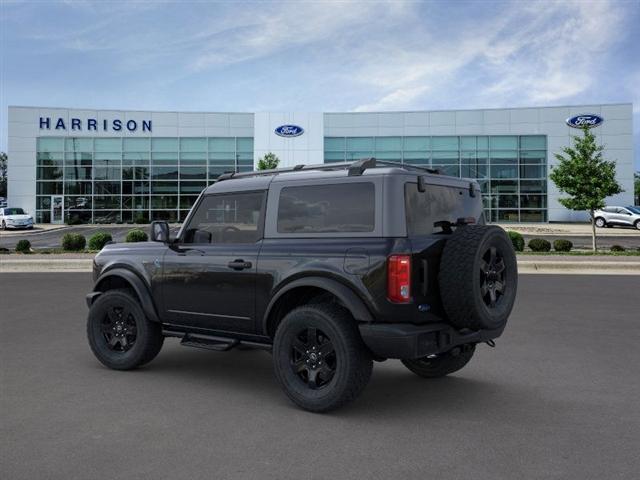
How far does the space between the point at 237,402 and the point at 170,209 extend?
43933 millimetres

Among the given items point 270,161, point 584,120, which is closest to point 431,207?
point 270,161

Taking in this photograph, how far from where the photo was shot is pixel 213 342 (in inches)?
223

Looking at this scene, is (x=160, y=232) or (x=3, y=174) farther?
(x=3, y=174)

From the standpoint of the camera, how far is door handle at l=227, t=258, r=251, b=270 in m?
5.30

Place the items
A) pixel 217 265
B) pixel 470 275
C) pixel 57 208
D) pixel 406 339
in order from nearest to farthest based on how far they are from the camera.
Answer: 1. pixel 406 339
2. pixel 470 275
3. pixel 217 265
4. pixel 57 208

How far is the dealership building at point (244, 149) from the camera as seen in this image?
46969 mm

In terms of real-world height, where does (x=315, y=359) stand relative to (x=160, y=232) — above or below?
below

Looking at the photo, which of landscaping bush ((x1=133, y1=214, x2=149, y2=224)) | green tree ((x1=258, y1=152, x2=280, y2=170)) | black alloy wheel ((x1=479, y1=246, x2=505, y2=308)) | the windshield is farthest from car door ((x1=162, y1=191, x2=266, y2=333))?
the windshield

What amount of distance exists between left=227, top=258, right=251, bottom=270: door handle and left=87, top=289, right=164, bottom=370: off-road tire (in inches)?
51.9

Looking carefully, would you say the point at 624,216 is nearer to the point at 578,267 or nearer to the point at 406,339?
the point at 578,267

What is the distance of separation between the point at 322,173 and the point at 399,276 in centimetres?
126

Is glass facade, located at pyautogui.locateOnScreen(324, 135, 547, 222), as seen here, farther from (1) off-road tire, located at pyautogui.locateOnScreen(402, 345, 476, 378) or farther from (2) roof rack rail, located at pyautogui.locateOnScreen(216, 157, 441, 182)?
(1) off-road tire, located at pyautogui.locateOnScreen(402, 345, 476, 378)

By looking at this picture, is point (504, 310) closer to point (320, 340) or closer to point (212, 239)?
point (320, 340)

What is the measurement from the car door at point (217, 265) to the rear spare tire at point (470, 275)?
5.48ft
